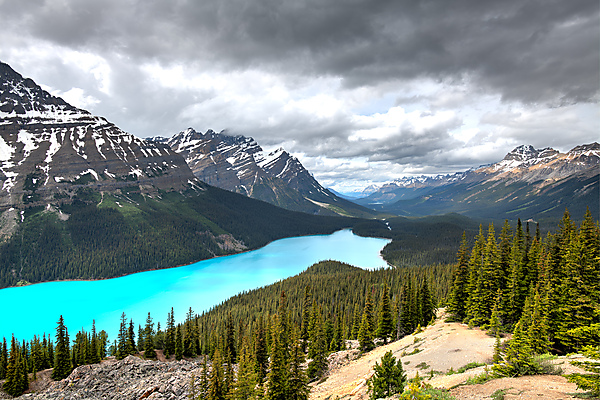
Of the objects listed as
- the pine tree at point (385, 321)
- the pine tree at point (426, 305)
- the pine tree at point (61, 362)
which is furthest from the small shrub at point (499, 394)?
the pine tree at point (61, 362)

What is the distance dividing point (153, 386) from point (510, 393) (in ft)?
140

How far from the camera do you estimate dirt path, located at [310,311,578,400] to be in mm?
16219

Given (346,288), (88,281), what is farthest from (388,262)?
(88,281)

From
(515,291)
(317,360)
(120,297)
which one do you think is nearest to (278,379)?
(317,360)

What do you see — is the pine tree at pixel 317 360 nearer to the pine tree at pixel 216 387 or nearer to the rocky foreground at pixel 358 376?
the rocky foreground at pixel 358 376

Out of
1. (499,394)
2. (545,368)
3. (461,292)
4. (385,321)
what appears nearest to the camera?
(499,394)

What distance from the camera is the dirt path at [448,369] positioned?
16.2m

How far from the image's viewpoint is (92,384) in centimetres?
4322

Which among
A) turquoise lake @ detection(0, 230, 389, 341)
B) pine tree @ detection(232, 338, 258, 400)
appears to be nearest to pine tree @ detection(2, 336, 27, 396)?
pine tree @ detection(232, 338, 258, 400)

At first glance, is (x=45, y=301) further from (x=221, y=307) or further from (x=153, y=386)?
(x=153, y=386)

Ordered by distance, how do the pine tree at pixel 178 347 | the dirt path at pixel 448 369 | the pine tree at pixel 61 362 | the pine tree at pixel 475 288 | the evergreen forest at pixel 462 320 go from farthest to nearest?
the pine tree at pixel 178 347 → the pine tree at pixel 61 362 → the pine tree at pixel 475 288 → the evergreen forest at pixel 462 320 → the dirt path at pixel 448 369

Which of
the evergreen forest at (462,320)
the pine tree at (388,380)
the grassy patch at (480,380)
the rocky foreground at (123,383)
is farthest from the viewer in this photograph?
the rocky foreground at (123,383)

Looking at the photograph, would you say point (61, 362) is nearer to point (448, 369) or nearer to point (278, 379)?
point (278, 379)

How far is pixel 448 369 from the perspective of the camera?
91.9 feet
